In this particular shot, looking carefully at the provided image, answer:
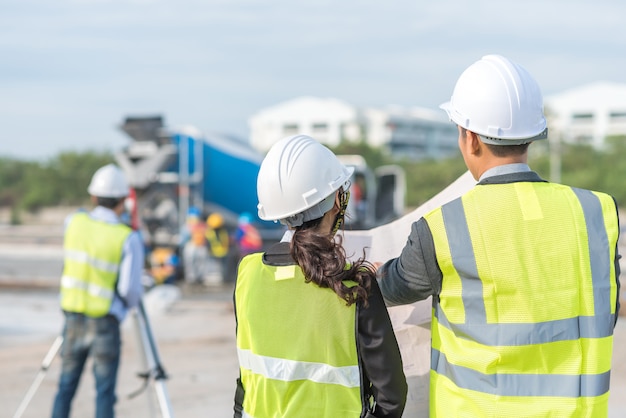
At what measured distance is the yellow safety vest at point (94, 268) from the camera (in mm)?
5105

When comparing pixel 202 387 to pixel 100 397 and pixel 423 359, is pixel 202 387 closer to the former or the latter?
pixel 100 397

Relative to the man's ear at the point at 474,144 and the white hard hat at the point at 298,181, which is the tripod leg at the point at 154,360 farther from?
the man's ear at the point at 474,144

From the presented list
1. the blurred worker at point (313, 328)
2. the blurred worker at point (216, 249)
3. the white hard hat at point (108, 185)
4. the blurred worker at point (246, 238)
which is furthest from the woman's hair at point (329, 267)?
the blurred worker at point (216, 249)

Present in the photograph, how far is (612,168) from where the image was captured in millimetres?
52438

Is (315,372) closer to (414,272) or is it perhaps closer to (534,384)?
(414,272)

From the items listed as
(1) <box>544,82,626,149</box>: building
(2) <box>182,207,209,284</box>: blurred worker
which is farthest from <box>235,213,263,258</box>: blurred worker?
(1) <box>544,82,626,149</box>: building

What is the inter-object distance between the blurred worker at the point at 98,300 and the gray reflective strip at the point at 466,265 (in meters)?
3.28

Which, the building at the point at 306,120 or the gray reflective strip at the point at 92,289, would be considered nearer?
the gray reflective strip at the point at 92,289

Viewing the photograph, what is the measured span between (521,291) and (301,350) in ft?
2.03

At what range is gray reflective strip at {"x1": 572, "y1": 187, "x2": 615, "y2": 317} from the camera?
222 cm

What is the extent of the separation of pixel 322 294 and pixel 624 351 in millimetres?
7477

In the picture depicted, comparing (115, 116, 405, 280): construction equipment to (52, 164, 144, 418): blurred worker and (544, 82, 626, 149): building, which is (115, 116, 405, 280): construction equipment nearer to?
(52, 164, 144, 418): blurred worker

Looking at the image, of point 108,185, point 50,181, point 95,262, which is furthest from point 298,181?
point 50,181

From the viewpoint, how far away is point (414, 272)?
226cm
